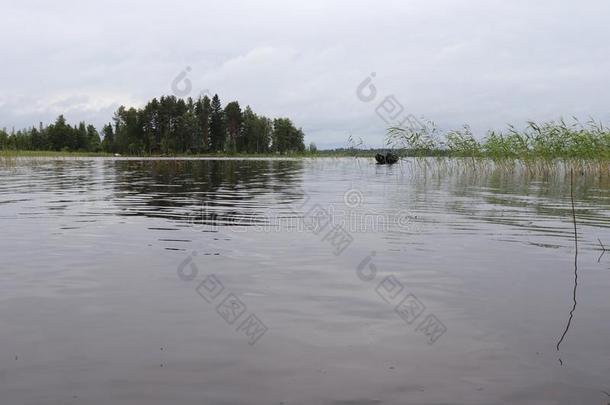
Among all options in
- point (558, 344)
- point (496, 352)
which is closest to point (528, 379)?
point (496, 352)

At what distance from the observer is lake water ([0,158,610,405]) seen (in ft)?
13.5

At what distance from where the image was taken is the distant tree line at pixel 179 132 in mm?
138125

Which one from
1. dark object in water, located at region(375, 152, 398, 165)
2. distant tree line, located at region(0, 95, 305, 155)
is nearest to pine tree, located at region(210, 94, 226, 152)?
distant tree line, located at region(0, 95, 305, 155)

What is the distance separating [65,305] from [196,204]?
38.2 feet

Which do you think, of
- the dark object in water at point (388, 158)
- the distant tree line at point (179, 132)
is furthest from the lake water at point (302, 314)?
the distant tree line at point (179, 132)

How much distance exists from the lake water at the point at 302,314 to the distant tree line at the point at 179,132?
128 metres

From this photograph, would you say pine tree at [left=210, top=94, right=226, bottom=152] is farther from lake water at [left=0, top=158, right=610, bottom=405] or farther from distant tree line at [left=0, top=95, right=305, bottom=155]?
lake water at [left=0, top=158, right=610, bottom=405]

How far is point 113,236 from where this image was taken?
1088 centimetres

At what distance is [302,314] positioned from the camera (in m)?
5.89

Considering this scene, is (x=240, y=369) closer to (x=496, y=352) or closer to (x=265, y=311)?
(x=265, y=311)

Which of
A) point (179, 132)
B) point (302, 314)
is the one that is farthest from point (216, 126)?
point (302, 314)

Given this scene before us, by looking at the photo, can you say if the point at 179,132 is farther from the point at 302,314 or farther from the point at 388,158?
the point at 302,314

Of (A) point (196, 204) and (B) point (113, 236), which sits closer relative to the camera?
(B) point (113, 236)

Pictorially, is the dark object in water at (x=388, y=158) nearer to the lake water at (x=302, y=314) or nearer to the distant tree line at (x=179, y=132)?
the lake water at (x=302, y=314)
